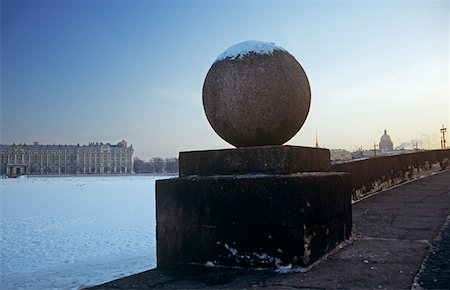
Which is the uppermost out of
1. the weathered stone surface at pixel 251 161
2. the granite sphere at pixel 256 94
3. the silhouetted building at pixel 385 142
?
the silhouetted building at pixel 385 142

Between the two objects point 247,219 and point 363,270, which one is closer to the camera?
point 363,270

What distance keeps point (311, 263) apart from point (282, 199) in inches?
24.1

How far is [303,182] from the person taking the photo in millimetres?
3723

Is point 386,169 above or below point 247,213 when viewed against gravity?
above

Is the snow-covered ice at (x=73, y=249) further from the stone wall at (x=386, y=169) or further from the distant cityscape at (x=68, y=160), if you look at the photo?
the distant cityscape at (x=68, y=160)

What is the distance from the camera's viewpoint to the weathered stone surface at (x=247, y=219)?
3.65m

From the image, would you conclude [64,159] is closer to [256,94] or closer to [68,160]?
[68,160]


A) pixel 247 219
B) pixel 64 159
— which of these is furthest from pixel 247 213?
pixel 64 159

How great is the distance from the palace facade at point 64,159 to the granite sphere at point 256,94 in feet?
524

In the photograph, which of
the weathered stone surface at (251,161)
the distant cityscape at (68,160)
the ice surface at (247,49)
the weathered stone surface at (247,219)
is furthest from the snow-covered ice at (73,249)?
the distant cityscape at (68,160)

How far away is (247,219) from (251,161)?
551mm

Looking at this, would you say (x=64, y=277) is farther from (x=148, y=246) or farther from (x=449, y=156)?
(x=449, y=156)

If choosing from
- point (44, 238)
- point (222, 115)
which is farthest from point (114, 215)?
point (222, 115)

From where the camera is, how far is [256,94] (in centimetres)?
416
